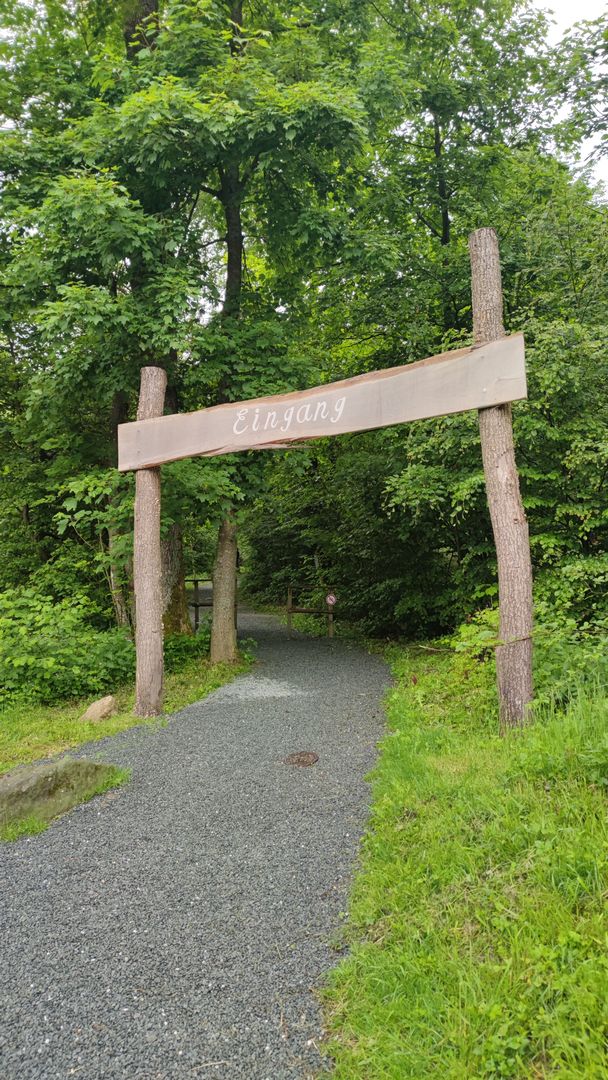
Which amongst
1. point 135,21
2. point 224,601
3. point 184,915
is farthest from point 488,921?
point 135,21

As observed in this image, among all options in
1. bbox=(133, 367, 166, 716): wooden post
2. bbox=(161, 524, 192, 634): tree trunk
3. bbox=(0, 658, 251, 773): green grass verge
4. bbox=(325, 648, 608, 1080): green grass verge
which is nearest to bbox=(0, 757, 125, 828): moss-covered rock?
bbox=(0, 658, 251, 773): green grass verge

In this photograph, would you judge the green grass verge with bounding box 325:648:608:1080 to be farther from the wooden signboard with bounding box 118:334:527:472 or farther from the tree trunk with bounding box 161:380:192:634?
the tree trunk with bounding box 161:380:192:634

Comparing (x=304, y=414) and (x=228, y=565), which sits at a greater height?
(x=304, y=414)

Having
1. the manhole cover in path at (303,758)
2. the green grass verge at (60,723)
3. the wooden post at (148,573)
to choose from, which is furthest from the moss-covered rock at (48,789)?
the wooden post at (148,573)

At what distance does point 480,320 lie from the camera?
433 centimetres

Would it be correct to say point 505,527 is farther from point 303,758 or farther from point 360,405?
point 303,758

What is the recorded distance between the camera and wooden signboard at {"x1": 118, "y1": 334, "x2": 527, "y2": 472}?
162 inches

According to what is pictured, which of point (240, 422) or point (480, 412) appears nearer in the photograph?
point (480, 412)

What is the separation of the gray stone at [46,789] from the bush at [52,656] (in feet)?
8.99

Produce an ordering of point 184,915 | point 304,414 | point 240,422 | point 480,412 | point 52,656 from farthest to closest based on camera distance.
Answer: point 52,656
point 240,422
point 304,414
point 480,412
point 184,915

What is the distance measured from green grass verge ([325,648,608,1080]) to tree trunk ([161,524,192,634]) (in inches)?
265

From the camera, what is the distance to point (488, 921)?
2291 millimetres

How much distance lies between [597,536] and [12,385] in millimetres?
10222

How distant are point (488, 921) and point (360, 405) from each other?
352 cm
